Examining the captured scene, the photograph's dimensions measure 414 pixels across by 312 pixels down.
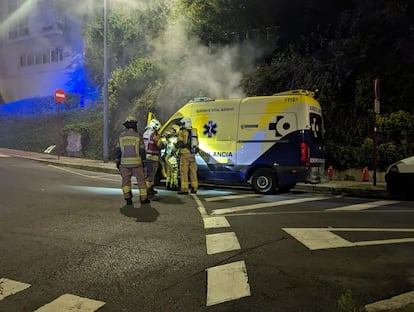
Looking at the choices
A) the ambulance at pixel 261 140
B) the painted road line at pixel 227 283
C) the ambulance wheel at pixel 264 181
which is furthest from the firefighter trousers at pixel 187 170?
the painted road line at pixel 227 283

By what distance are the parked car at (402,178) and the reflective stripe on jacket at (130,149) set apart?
591 centimetres

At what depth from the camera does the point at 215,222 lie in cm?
717

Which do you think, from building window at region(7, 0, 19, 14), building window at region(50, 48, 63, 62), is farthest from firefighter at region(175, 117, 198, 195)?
building window at region(7, 0, 19, 14)

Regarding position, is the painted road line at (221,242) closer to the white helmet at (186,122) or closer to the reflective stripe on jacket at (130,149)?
the reflective stripe on jacket at (130,149)

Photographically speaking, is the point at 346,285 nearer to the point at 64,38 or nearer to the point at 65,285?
the point at 65,285

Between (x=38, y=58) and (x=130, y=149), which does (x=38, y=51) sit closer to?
(x=38, y=58)

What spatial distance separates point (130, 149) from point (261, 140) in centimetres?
360

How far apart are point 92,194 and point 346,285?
7.03 meters

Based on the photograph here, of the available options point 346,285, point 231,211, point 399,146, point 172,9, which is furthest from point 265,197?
point 172,9

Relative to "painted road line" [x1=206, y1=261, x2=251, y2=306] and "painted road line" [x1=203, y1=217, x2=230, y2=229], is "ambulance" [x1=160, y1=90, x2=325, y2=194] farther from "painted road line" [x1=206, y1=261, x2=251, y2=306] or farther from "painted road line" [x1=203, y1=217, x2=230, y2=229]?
"painted road line" [x1=206, y1=261, x2=251, y2=306]

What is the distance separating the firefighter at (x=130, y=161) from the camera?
869cm

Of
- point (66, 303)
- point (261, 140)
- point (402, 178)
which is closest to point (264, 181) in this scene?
point (261, 140)

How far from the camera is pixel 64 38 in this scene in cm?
3569

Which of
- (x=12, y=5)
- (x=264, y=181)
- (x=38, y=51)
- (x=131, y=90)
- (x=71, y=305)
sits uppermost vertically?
(x=12, y=5)
